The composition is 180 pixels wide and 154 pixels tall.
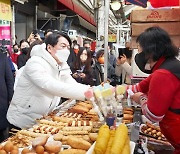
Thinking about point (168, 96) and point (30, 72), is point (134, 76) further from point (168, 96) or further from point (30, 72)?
point (168, 96)

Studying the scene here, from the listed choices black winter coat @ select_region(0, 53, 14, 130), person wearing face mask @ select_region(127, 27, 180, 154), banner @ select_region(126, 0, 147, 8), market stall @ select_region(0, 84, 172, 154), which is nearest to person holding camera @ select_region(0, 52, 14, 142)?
black winter coat @ select_region(0, 53, 14, 130)

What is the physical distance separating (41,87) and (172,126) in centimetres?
151

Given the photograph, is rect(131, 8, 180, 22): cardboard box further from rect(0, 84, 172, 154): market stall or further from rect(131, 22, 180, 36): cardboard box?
rect(0, 84, 172, 154): market stall

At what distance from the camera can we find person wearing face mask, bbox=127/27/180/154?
2.22 meters

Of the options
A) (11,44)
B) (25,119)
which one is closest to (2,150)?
(25,119)

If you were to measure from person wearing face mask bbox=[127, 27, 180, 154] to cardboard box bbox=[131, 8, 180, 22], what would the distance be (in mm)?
1660

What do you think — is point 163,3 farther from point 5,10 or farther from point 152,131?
point 5,10

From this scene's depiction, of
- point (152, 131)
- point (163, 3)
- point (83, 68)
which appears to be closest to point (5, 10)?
point (83, 68)

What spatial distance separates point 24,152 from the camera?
88.0 inches

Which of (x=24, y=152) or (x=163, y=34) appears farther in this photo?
(x=163, y=34)

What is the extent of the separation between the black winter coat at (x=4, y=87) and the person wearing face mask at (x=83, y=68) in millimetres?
2329

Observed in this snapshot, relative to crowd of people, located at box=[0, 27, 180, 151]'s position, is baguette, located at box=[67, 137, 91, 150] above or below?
below

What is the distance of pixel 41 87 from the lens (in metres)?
3.28

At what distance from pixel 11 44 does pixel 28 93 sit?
6.36m
